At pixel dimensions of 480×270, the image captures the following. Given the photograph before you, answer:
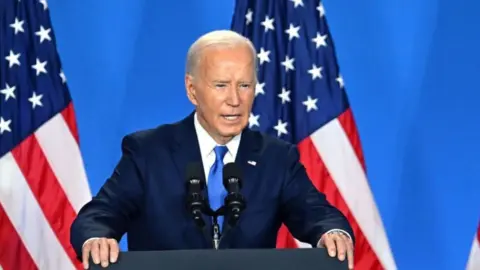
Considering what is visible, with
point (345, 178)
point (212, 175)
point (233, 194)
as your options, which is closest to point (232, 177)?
point (233, 194)

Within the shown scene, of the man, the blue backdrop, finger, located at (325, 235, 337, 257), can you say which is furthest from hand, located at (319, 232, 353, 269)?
the blue backdrop

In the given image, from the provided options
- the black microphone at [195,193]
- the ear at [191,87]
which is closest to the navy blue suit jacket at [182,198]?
the ear at [191,87]

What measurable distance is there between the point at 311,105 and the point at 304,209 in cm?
173

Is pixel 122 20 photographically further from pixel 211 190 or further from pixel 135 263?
pixel 135 263

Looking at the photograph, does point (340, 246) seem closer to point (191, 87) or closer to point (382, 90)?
point (191, 87)

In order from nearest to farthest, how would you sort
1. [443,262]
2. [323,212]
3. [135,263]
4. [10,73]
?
[135,263] → [323,212] → [10,73] → [443,262]

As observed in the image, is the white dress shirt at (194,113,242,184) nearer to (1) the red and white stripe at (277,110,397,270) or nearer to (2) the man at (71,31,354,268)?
(2) the man at (71,31,354,268)

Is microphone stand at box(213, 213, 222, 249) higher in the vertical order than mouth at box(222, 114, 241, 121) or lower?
lower

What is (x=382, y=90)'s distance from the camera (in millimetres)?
4555

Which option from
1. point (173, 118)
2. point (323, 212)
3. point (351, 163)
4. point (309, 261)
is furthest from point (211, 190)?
point (173, 118)

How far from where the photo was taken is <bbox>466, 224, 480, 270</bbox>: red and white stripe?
413 centimetres

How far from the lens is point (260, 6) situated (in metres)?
4.20

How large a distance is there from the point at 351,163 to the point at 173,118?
98 cm

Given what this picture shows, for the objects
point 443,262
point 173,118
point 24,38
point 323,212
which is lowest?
point 443,262
